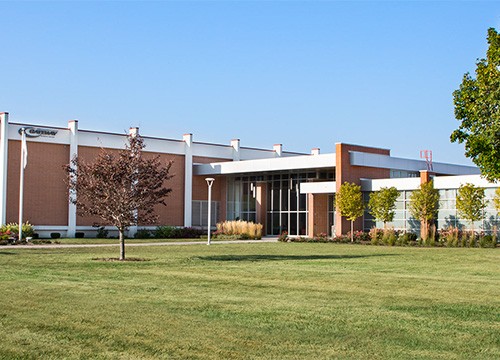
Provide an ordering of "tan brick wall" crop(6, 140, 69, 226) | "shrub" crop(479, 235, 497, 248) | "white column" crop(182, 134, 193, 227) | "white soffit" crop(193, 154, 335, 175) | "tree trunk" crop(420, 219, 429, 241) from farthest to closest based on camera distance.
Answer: "white column" crop(182, 134, 193, 227) → "white soffit" crop(193, 154, 335, 175) → "tan brick wall" crop(6, 140, 69, 226) → "tree trunk" crop(420, 219, 429, 241) → "shrub" crop(479, 235, 497, 248)

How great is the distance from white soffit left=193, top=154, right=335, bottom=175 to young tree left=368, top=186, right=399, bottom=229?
17.1ft

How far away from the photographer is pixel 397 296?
13.9 meters

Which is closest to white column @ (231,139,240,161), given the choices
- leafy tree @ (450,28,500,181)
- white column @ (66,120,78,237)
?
white column @ (66,120,78,237)

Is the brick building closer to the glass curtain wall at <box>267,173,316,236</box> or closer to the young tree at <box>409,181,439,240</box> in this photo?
the glass curtain wall at <box>267,173,316,236</box>

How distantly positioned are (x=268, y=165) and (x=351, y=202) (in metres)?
9.33

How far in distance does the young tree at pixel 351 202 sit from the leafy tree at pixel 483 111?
71.7 feet

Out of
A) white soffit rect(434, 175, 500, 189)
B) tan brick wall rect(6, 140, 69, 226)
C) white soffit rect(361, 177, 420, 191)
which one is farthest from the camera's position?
tan brick wall rect(6, 140, 69, 226)

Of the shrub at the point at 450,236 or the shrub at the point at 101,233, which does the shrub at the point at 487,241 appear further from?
the shrub at the point at 101,233

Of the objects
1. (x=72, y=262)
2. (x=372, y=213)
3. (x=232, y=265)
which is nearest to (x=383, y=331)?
(x=232, y=265)

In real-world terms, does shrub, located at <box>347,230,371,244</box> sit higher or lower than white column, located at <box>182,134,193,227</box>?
lower

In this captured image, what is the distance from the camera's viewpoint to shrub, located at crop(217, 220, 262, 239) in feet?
160

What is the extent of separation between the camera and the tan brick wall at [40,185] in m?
45.1

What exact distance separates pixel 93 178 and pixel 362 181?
87.7ft

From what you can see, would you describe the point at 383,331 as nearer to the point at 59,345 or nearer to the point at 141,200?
the point at 59,345
